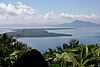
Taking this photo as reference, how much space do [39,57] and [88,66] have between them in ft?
17.8

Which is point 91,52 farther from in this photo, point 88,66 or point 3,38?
point 3,38

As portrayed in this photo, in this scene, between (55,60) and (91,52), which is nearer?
(55,60)

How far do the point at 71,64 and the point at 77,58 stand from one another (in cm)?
29

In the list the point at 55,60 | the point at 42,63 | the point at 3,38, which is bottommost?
the point at 3,38

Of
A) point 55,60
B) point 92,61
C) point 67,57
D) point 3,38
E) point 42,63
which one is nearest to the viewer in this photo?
point 42,63

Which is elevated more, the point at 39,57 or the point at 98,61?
the point at 39,57

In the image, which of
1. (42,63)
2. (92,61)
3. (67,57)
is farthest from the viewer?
(92,61)

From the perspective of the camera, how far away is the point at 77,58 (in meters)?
9.38

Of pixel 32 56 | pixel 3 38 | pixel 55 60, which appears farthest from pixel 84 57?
pixel 3 38

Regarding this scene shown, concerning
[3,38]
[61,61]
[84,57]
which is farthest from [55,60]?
[3,38]

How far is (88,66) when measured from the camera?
9.51 meters

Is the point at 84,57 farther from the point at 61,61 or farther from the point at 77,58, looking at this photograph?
the point at 61,61

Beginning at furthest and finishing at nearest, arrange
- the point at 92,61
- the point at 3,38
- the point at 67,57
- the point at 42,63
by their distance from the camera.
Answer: the point at 3,38
the point at 92,61
the point at 67,57
the point at 42,63

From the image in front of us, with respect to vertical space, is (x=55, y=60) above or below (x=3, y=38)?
A: above
